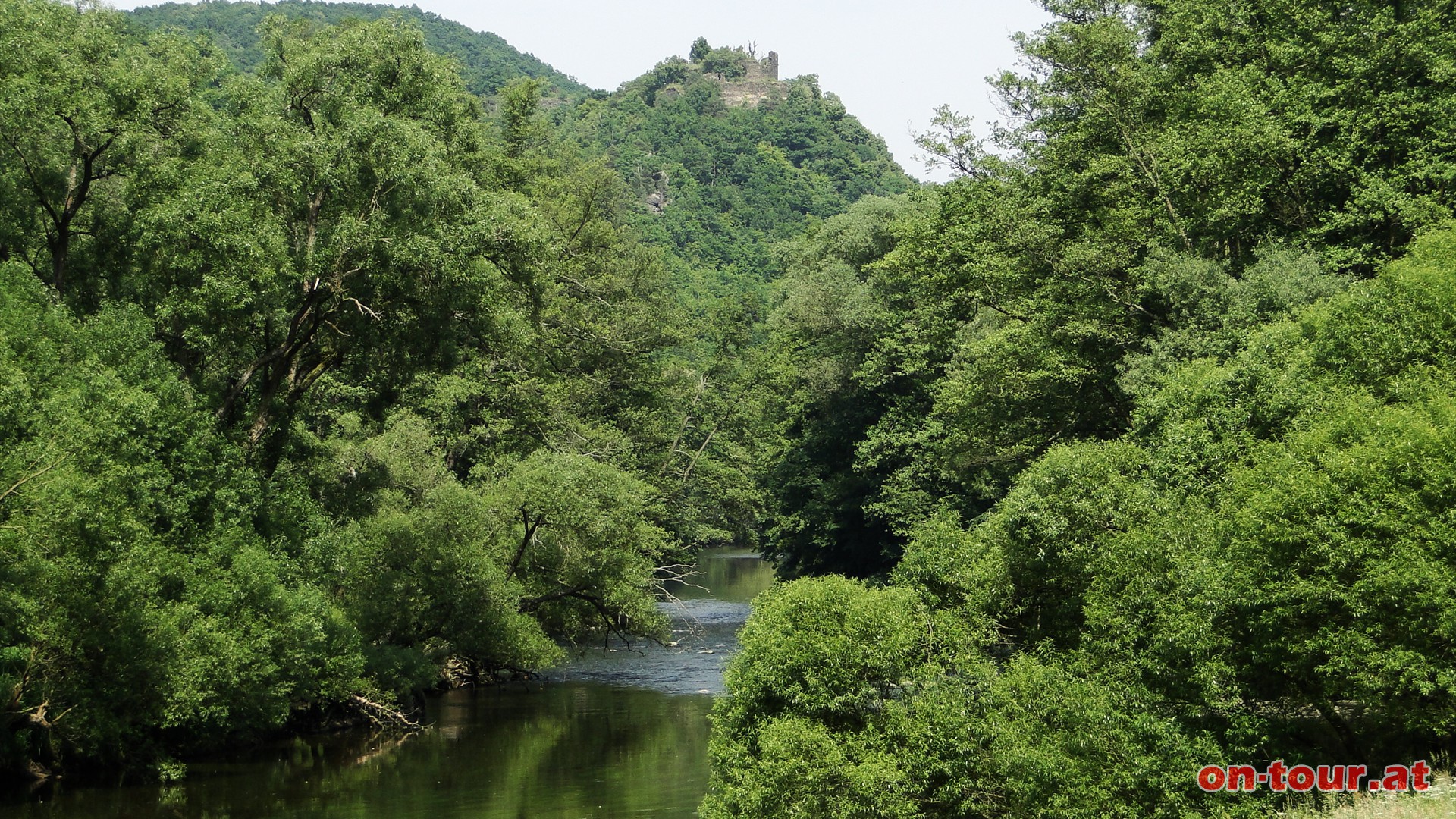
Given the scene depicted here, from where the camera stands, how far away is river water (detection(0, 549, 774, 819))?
21.0m

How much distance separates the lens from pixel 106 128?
76.2 ft

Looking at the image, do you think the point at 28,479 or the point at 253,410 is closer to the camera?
the point at 28,479

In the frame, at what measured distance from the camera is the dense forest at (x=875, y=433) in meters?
15.9

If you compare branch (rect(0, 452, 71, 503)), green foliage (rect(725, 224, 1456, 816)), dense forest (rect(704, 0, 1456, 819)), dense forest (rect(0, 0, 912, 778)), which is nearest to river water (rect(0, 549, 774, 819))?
dense forest (rect(0, 0, 912, 778))

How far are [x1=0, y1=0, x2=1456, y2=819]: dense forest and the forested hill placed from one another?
80.1 metres

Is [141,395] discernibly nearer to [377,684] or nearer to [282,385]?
[282,385]

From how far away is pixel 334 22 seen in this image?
12688 cm

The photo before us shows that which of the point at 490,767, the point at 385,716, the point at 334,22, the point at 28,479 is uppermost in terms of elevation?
the point at 334,22

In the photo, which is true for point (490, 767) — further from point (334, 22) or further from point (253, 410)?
point (334, 22)

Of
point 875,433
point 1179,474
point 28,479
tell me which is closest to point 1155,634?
point 1179,474

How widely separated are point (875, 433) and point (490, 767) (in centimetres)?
2411

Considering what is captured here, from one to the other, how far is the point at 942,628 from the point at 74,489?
47.1ft

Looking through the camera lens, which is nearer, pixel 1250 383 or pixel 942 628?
pixel 942 628

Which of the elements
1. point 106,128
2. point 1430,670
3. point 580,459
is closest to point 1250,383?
point 1430,670
